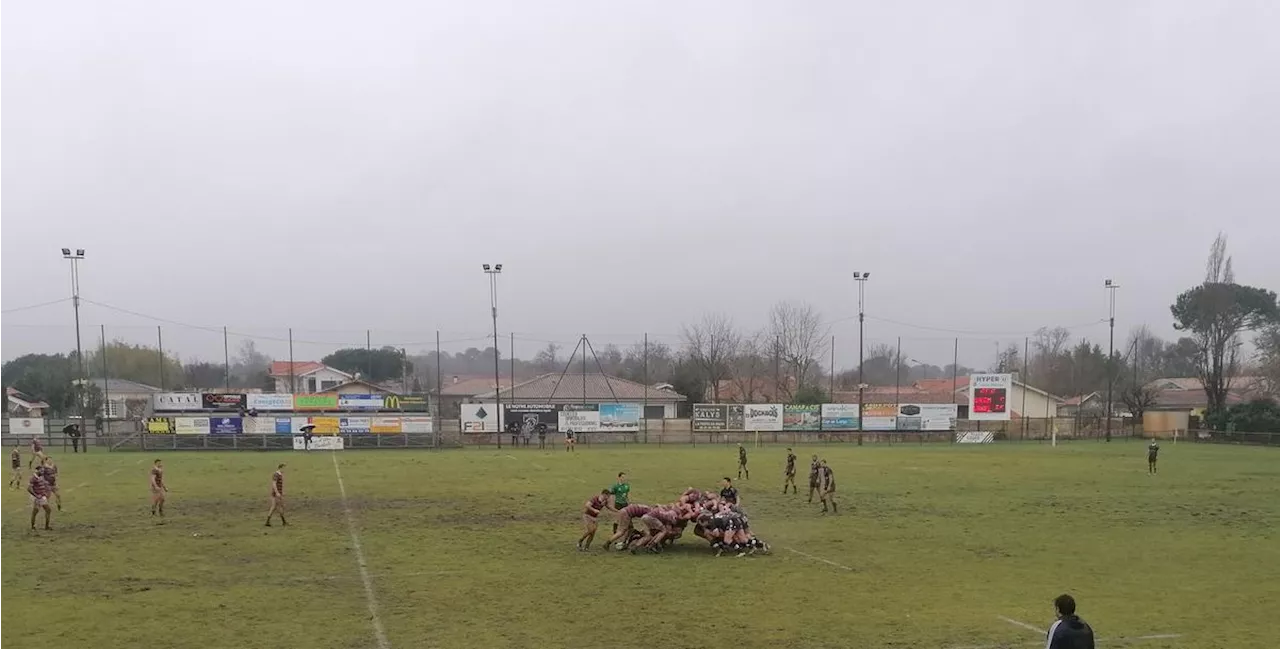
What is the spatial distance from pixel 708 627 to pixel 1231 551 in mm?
14328

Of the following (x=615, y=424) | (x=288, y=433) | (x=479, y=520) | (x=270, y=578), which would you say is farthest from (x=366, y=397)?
(x=270, y=578)

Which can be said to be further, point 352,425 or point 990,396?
point 990,396

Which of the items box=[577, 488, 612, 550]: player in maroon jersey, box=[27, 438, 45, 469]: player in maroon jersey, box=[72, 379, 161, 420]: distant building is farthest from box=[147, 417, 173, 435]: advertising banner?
box=[577, 488, 612, 550]: player in maroon jersey

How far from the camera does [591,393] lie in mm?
92312

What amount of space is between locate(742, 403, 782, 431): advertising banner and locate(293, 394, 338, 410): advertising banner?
32.7 m

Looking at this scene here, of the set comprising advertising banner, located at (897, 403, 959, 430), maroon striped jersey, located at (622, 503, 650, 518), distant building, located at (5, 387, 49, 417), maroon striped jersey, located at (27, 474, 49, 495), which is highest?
maroon striped jersey, located at (27, 474, 49, 495)

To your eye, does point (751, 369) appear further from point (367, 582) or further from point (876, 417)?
point (367, 582)

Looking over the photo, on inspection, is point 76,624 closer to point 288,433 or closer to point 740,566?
point 740,566

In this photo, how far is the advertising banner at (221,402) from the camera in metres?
65.8

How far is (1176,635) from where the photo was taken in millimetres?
13047

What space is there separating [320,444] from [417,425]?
6.79m

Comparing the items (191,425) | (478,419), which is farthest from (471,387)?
(191,425)

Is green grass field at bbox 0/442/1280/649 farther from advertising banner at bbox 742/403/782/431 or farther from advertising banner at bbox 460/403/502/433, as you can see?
advertising banner at bbox 742/403/782/431

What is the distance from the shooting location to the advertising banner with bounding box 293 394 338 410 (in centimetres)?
6662
